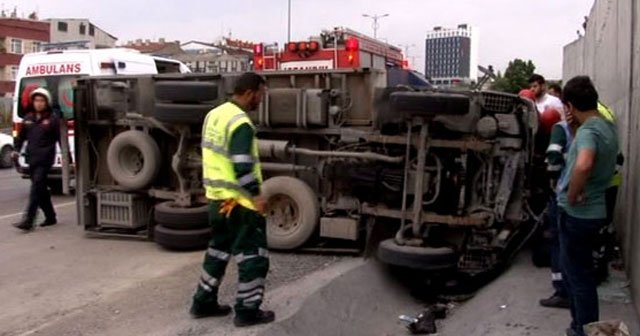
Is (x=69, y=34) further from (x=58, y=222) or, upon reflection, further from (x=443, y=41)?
(x=58, y=222)

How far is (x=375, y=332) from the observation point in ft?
18.7

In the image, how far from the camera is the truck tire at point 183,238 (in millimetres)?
7410

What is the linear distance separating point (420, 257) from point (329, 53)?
7.45 m

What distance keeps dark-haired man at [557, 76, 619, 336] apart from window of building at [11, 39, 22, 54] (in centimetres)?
6147

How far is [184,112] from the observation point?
23.8ft

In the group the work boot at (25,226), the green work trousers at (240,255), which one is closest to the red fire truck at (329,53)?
the work boot at (25,226)

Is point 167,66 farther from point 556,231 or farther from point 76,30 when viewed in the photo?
point 76,30

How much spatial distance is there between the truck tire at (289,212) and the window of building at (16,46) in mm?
58170

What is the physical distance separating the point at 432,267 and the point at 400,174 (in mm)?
996

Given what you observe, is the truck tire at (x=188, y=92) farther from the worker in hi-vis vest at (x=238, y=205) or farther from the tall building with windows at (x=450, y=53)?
the tall building with windows at (x=450, y=53)

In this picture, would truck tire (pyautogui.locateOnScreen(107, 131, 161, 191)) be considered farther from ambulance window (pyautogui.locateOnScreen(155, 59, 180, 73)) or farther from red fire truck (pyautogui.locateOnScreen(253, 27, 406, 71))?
ambulance window (pyautogui.locateOnScreen(155, 59, 180, 73))

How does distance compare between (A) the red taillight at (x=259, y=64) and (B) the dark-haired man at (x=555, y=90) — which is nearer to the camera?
(B) the dark-haired man at (x=555, y=90)

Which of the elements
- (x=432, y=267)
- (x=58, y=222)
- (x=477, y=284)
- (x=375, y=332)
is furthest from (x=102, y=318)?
(x=58, y=222)

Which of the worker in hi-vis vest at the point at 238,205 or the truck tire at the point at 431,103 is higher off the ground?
the truck tire at the point at 431,103
